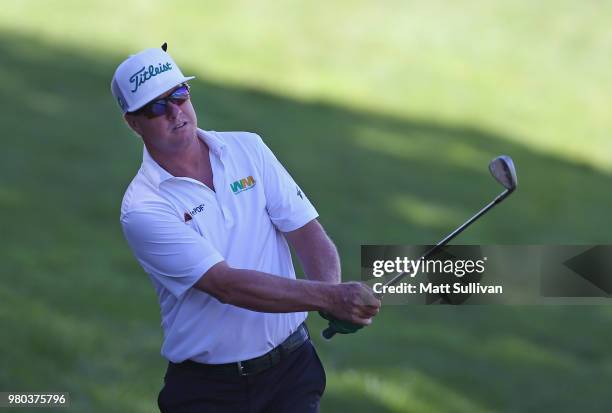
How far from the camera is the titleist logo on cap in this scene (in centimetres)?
570

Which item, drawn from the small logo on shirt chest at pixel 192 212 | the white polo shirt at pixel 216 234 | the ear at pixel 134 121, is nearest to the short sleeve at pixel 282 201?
the white polo shirt at pixel 216 234

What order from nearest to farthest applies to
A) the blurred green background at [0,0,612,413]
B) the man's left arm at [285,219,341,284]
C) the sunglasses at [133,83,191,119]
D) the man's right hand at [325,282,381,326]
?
the man's right hand at [325,282,381,326] < the sunglasses at [133,83,191,119] < the man's left arm at [285,219,341,284] < the blurred green background at [0,0,612,413]

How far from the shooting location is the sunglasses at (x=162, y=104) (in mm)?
5688

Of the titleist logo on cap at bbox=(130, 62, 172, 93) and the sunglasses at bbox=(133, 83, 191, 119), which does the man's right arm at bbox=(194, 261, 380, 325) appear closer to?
the sunglasses at bbox=(133, 83, 191, 119)

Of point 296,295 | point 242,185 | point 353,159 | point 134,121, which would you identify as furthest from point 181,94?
point 353,159

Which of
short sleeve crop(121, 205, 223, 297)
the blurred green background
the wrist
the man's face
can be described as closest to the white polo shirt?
short sleeve crop(121, 205, 223, 297)

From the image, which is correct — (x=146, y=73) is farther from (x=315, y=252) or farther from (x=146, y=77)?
(x=315, y=252)

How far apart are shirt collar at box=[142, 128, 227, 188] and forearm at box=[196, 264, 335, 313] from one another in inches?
22.1

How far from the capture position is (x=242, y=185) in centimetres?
582

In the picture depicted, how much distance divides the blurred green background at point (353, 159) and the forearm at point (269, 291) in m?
4.80

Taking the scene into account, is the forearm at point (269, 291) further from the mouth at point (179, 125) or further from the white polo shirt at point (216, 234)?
the mouth at point (179, 125)

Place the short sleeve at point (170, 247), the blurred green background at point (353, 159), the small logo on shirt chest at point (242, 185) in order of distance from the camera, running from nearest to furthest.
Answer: the short sleeve at point (170, 247) → the small logo on shirt chest at point (242, 185) → the blurred green background at point (353, 159)

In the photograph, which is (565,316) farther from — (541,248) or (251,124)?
(251,124)

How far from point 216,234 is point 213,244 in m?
0.05
